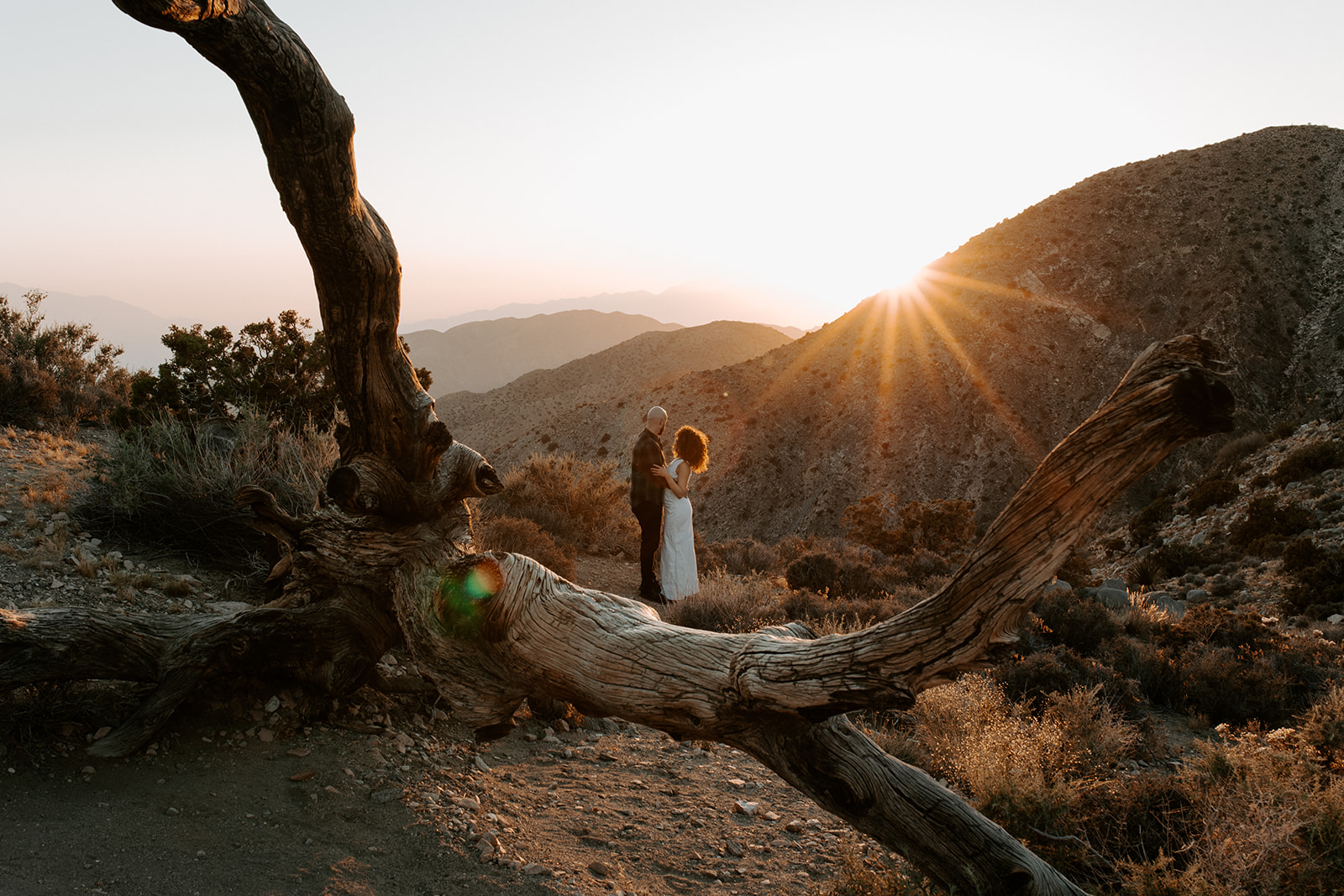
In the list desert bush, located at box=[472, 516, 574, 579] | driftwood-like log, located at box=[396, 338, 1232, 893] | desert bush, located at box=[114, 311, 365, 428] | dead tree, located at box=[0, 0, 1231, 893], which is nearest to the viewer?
driftwood-like log, located at box=[396, 338, 1232, 893]

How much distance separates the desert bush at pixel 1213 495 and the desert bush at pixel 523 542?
72.7 feet

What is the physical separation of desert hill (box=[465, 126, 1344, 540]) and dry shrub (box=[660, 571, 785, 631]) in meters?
28.2

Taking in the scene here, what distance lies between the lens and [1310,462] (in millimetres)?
19516

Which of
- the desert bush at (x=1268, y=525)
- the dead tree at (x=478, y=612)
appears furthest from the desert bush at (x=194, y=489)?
the desert bush at (x=1268, y=525)

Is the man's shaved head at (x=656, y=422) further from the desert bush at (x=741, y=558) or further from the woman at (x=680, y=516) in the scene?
the desert bush at (x=741, y=558)

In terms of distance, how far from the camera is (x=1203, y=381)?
1.98m

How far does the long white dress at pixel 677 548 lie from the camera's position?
26.5 feet

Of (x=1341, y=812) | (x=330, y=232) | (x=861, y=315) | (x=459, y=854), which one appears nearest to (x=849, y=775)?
(x=459, y=854)

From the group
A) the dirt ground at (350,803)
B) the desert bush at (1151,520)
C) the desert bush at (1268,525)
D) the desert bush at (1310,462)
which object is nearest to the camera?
the dirt ground at (350,803)

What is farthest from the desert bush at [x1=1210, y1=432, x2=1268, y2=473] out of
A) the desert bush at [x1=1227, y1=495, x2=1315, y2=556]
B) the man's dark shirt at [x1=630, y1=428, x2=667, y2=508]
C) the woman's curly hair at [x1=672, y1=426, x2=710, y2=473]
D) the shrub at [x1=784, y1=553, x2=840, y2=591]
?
the man's dark shirt at [x1=630, y1=428, x2=667, y2=508]

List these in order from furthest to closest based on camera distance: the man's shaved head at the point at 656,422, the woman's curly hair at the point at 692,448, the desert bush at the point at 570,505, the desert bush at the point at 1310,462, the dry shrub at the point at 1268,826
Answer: the desert bush at the point at 1310,462 < the desert bush at the point at 570,505 < the man's shaved head at the point at 656,422 < the woman's curly hair at the point at 692,448 < the dry shrub at the point at 1268,826

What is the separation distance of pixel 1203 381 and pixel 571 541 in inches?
406

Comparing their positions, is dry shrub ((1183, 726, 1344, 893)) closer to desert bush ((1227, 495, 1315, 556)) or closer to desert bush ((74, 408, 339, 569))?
desert bush ((74, 408, 339, 569))

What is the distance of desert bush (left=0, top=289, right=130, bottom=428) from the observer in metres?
10.9
